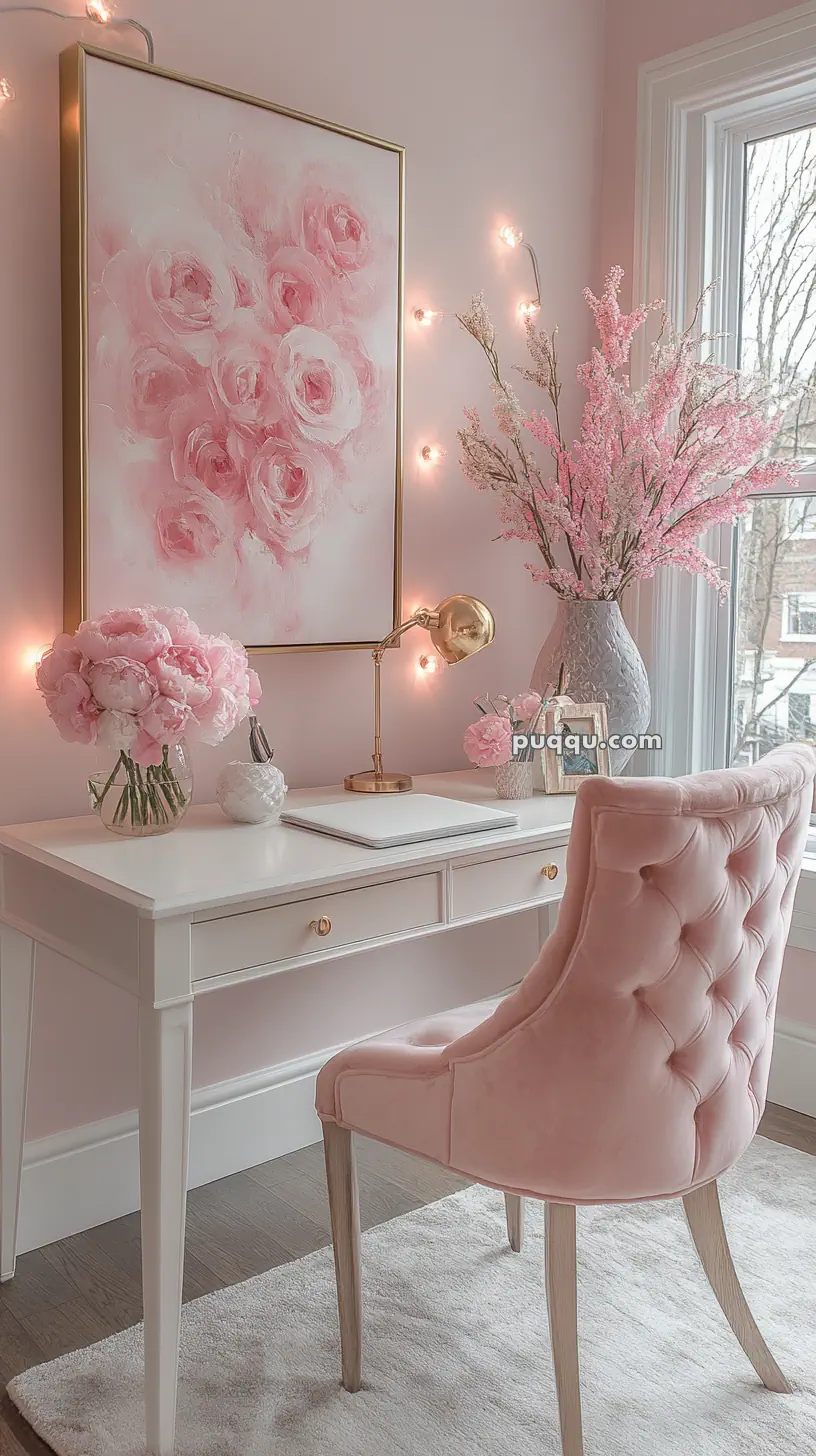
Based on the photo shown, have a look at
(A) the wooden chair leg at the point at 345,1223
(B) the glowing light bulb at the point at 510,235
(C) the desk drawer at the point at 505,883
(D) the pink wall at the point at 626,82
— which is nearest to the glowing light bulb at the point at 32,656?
(C) the desk drawer at the point at 505,883

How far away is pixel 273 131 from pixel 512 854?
1.35 m

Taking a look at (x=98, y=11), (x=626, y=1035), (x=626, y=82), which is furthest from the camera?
(x=626, y=82)

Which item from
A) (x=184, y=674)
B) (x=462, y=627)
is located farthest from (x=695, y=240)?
(x=184, y=674)

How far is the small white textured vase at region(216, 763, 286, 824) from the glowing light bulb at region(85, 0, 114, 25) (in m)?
1.21

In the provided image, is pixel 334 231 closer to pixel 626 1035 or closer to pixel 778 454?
pixel 778 454

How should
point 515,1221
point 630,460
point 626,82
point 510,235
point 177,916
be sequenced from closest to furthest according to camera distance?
point 177,916, point 515,1221, point 630,460, point 510,235, point 626,82

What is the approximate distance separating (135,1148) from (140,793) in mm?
746

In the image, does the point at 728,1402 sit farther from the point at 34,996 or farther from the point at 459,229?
the point at 459,229

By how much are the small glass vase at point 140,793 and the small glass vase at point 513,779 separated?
65cm

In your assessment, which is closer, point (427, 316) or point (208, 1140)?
point (208, 1140)

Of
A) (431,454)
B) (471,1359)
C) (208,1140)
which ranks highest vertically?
(431,454)

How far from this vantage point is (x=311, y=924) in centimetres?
166

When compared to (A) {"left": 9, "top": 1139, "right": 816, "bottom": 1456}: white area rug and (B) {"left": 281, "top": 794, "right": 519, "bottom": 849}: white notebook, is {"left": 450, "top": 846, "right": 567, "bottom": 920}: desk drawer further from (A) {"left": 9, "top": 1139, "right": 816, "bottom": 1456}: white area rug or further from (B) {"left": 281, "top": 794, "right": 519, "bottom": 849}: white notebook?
(A) {"left": 9, "top": 1139, "right": 816, "bottom": 1456}: white area rug

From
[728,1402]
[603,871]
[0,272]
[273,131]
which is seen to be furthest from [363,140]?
[728,1402]
